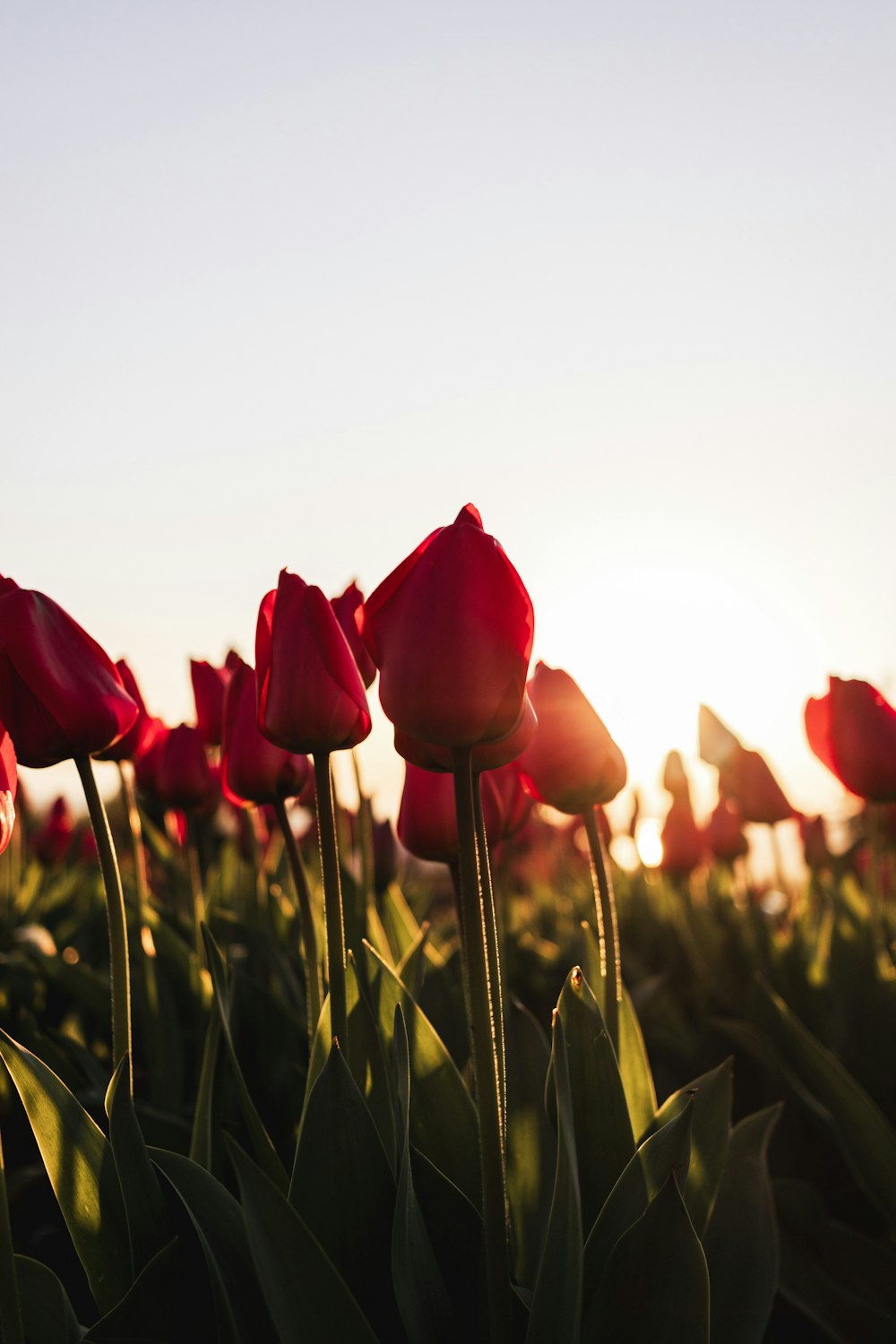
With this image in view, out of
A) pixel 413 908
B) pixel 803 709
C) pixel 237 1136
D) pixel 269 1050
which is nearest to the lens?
pixel 237 1136

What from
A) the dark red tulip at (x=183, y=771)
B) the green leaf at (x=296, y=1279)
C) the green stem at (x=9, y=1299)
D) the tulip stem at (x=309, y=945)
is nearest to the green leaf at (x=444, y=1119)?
the tulip stem at (x=309, y=945)

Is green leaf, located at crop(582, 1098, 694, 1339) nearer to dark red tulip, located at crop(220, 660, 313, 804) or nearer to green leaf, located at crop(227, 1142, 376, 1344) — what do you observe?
green leaf, located at crop(227, 1142, 376, 1344)

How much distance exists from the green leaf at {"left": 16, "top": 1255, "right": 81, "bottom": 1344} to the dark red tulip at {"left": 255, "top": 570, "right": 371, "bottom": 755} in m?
0.48

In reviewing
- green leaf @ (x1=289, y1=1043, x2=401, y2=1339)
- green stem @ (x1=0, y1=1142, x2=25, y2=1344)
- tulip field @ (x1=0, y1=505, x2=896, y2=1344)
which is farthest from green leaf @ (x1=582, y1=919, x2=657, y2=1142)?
green stem @ (x1=0, y1=1142, x2=25, y2=1344)

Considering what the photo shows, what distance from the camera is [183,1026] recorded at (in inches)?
67.8

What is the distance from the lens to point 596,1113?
3.13ft

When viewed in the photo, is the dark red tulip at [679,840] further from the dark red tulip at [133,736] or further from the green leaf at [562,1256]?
the green leaf at [562,1256]

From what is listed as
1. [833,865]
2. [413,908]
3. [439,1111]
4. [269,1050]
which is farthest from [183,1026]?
[833,865]

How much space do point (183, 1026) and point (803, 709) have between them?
1.14 metres

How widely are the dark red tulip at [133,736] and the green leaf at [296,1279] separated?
55cm

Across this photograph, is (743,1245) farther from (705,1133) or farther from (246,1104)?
(246,1104)

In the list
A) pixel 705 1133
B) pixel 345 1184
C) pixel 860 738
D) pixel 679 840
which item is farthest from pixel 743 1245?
pixel 679 840

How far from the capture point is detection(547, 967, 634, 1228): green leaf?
95 centimetres

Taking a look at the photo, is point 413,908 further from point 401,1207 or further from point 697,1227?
point 401,1207
